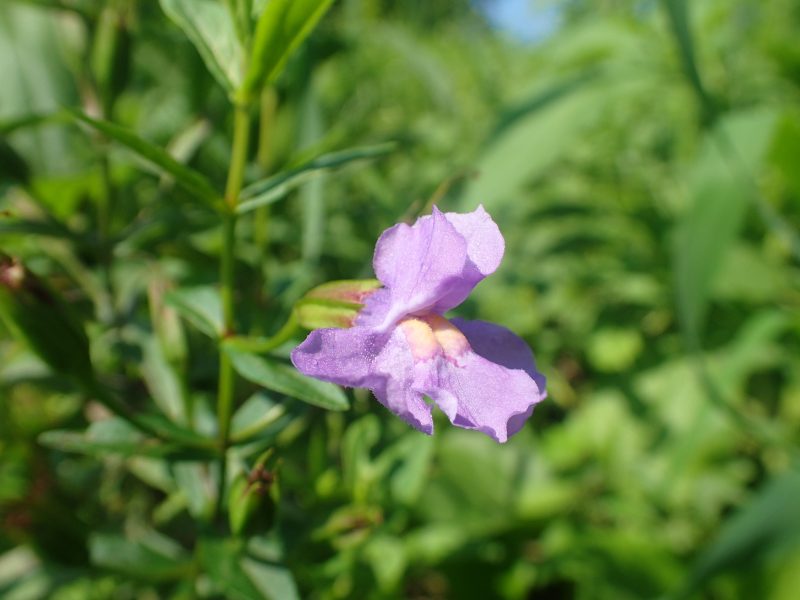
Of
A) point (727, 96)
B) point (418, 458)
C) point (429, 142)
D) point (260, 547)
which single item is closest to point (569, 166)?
point (727, 96)

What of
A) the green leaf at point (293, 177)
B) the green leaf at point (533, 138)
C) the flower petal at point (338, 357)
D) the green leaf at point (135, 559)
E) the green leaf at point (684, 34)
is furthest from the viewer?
the green leaf at point (533, 138)

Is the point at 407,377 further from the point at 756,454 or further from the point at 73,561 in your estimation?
the point at 756,454

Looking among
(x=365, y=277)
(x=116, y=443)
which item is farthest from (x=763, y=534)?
(x=116, y=443)

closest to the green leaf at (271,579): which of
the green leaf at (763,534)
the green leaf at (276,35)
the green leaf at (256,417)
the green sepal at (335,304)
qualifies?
the green leaf at (256,417)

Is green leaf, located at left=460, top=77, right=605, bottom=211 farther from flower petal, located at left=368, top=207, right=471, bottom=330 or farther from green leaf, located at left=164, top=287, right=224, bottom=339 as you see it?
flower petal, located at left=368, top=207, right=471, bottom=330

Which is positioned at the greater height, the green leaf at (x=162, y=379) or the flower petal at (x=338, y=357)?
the flower petal at (x=338, y=357)

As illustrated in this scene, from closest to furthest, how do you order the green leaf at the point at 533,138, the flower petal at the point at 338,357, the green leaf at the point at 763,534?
the flower petal at the point at 338,357 < the green leaf at the point at 763,534 < the green leaf at the point at 533,138

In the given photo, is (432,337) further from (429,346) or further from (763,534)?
(763,534)

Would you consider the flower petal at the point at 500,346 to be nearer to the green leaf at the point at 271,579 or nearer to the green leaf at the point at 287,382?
the green leaf at the point at 287,382
